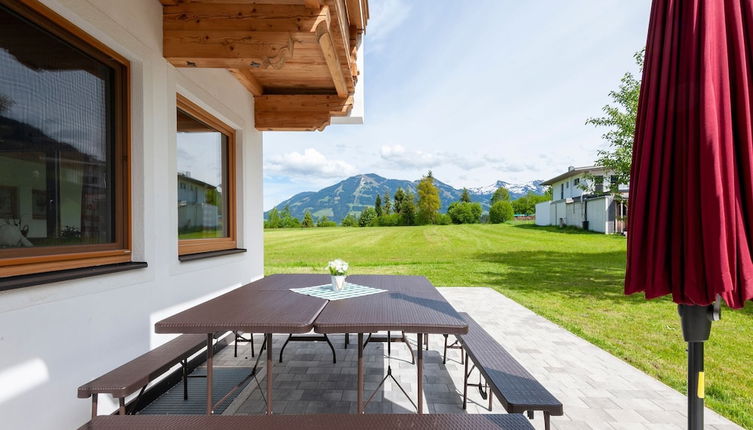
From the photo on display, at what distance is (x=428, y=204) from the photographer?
152 ft

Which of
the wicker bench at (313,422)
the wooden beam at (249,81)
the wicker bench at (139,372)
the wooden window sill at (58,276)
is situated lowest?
the wicker bench at (139,372)

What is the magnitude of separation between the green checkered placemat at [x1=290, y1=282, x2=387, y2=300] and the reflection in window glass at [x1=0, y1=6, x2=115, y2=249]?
1492mm

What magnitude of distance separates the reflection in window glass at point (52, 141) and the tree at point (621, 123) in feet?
29.5

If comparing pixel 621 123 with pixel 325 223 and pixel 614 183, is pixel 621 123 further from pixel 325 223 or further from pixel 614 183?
pixel 325 223

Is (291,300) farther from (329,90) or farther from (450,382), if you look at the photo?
(329,90)

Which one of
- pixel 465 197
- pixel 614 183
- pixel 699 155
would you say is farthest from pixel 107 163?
pixel 465 197

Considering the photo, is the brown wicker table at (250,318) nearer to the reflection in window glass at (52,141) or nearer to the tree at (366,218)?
the reflection in window glass at (52,141)

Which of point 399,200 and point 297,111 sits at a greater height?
point 399,200

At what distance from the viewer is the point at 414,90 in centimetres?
1356

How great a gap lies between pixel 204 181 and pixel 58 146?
184cm

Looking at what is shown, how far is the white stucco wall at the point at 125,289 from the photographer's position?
173 cm

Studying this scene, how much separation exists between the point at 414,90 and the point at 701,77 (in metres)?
13.3

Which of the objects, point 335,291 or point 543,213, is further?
point 543,213

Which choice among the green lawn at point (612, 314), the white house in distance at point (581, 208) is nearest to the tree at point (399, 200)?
the white house in distance at point (581, 208)
